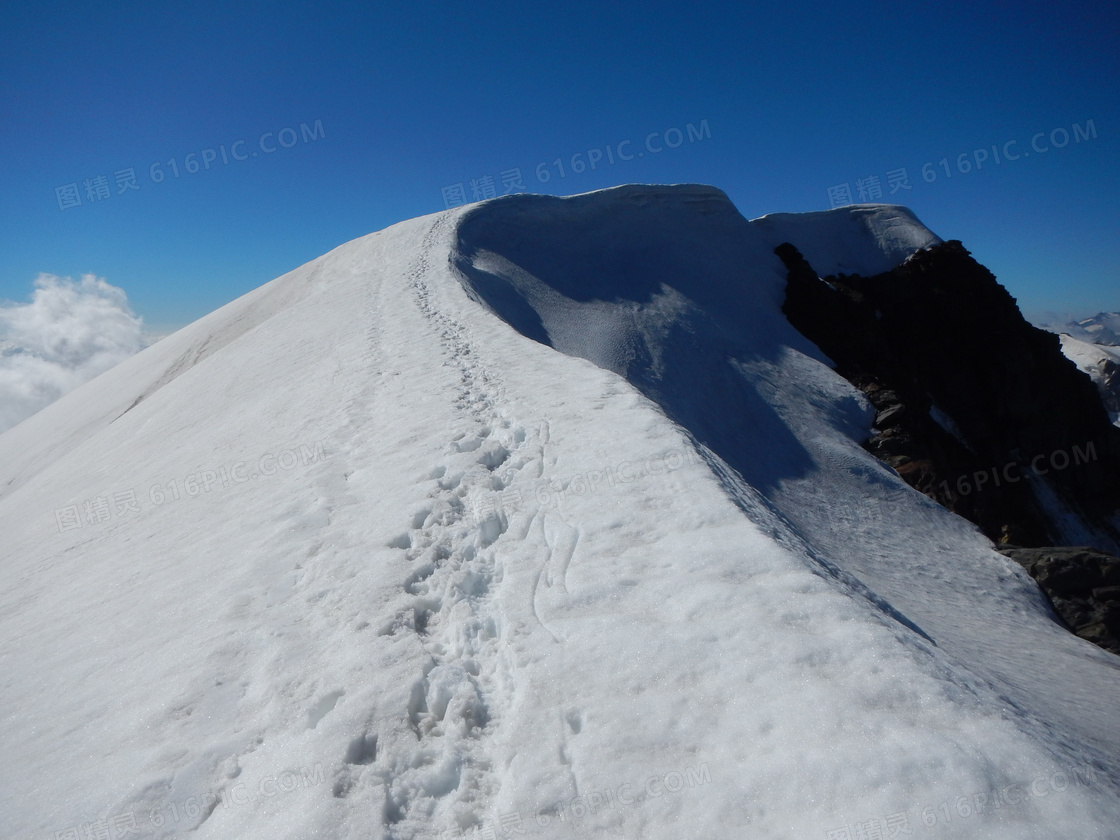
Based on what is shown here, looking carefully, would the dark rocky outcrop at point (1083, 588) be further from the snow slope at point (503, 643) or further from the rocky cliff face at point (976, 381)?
the rocky cliff face at point (976, 381)

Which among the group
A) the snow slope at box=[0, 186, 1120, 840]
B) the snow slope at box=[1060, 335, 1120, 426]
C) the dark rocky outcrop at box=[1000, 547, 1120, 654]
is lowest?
the snow slope at box=[1060, 335, 1120, 426]

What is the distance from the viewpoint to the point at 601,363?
17.5 meters

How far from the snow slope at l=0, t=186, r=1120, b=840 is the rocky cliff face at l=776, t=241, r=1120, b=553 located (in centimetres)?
1347

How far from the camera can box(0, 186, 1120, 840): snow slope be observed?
3172 mm

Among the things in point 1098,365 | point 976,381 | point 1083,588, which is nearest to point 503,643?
point 1083,588

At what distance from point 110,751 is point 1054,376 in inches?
1510

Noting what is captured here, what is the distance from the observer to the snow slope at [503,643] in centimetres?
317

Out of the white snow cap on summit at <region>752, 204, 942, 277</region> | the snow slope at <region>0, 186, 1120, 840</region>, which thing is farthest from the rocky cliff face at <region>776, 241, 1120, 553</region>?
the snow slope at <region>0, 186, 1120, 840</region>

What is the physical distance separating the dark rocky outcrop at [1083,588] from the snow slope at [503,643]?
38 centimetres

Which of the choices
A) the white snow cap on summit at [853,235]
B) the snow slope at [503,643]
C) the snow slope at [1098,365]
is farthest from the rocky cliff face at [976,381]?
the snow slope at [1098,365]

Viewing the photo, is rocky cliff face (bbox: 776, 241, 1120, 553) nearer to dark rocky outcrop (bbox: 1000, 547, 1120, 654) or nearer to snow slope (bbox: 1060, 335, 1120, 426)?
dark rocky outcrop (bbox: 1000, 547, 1120, 654)

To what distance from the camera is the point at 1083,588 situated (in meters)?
10.7

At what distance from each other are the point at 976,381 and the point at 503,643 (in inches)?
1280

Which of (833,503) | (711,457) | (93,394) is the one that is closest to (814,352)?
(833,503)
